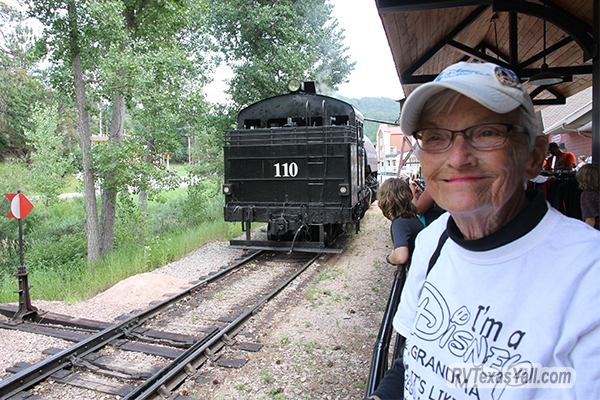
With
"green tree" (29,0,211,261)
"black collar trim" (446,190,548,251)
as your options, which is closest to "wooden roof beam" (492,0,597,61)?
"black collar trim" (446,190,548,251)

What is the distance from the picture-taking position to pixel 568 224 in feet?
3.38

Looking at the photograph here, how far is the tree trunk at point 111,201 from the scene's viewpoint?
1006 centimetres

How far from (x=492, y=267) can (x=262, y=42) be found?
16.3 metres

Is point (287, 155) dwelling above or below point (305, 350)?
above

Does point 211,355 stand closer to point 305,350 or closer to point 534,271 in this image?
point 305,350

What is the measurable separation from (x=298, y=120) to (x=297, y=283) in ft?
14.0

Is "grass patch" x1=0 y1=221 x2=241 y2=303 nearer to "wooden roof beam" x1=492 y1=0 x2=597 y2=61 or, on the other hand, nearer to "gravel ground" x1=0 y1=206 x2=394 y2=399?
"gravel ground" x1=0 y1=206 x2=394 y2=399

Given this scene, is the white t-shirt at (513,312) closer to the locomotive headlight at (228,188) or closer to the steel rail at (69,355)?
the steel rail at (69,355)

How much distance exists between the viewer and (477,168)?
122cm

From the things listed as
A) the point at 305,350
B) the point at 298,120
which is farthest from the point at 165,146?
the point at 305,350

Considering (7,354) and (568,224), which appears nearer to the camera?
(568,224)

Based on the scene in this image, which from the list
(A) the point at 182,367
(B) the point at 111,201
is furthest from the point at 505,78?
(B) the point at 111,201

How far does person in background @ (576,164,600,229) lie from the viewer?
3702 mm

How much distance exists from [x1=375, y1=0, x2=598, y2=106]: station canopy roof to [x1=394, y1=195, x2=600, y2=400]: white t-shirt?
299cm
